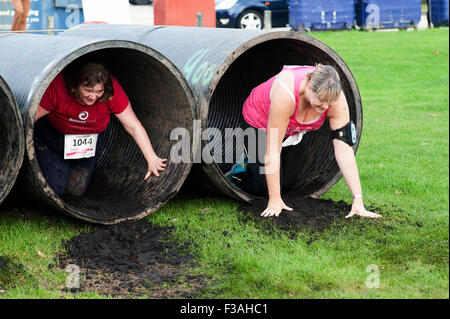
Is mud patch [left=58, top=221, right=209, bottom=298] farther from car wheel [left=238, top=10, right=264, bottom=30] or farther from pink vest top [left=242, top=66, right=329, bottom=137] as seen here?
car wheel [left=238, top=10, right=264, bottom=30]

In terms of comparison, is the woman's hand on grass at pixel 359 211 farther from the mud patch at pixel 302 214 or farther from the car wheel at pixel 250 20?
the car wheel at pixel 250 20

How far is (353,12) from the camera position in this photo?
64.2 ft

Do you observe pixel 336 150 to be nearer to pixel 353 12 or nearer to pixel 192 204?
pixel 192 204

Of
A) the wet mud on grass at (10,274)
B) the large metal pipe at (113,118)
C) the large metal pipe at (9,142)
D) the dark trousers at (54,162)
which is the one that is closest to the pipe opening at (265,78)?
the large metal pipe at (113,118)

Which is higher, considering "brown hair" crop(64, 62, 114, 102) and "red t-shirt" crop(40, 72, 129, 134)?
"brown hair" crop(64, 62, 114, 102)

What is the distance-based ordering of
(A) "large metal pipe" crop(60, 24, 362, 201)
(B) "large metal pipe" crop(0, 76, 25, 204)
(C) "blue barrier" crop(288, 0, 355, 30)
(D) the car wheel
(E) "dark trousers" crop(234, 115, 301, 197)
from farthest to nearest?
(D) the car wheel
(C) "blue barrier" crop(288, 0, 355, 30)
(E) "dark trousers" crop(234, 115, 301, 197)
(A) "large metal pipe" crop(60, 24, 362, 201)
(B) "large metal pipe" crop(0, 76, 25, 204)

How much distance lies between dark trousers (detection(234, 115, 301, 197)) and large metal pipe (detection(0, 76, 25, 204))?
7.40ft

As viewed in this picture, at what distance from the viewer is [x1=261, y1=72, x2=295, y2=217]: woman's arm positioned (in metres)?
5.48

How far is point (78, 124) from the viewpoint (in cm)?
585

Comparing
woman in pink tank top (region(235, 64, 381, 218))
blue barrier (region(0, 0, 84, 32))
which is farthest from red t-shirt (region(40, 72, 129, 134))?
blue barrier (region(0, 0, 84, 32))

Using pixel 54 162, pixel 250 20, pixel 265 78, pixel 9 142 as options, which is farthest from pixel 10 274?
pixel 250 20

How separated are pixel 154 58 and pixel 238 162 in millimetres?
1705

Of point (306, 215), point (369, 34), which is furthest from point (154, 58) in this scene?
point (369, 34)

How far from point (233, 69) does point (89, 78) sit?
261 cm
